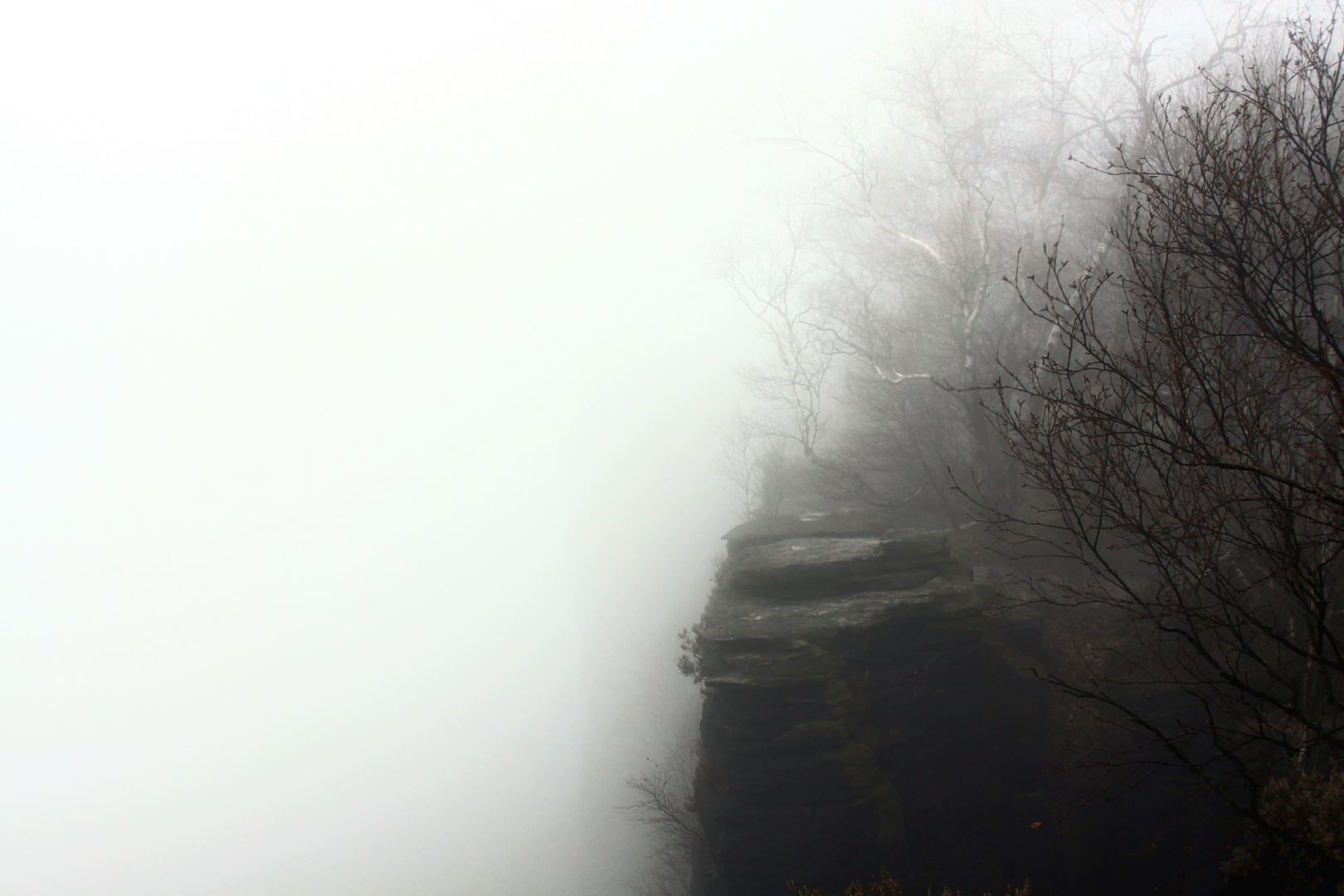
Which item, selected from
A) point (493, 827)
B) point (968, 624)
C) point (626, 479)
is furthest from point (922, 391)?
point (493, 827)

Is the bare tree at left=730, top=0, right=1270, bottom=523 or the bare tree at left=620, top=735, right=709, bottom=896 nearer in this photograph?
the bare tree at left=730, top=0, right=1270, bottom=523

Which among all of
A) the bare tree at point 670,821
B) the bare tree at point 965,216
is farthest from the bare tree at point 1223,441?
the bare tree at point 670,821

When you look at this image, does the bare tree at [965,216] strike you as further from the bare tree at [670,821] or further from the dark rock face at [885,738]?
the bare tree at [670,821]

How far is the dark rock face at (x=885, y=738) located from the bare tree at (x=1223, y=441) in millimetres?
1661

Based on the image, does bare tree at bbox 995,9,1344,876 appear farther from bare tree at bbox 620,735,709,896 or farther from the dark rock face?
bare tree at bbox 620,735,709,896

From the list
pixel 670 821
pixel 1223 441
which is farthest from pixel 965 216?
pixel 670 821

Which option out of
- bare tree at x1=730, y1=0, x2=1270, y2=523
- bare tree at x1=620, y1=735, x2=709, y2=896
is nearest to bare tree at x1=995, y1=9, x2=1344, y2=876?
bare tree at x1=730, y1=0, x2=1270, y2=523

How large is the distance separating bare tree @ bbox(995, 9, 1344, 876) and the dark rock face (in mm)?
1661

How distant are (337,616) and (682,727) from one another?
12191 cm

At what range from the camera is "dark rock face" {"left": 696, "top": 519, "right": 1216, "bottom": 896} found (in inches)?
427

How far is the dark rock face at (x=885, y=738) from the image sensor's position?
10852mm

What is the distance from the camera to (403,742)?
3000 inches

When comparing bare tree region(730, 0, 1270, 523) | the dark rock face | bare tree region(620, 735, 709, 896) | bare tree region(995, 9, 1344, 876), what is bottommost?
bare tree region(620, 735, 709, 896)

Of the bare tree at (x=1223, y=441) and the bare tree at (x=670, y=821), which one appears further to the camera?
the bare tree at (x=670, y=821)
